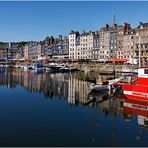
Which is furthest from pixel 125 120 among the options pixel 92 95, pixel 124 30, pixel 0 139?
pixel 124 30

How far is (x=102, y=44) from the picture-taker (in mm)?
114750

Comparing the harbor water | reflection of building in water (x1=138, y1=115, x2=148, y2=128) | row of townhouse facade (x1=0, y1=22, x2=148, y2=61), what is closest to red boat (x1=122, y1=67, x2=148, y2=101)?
the harbor water

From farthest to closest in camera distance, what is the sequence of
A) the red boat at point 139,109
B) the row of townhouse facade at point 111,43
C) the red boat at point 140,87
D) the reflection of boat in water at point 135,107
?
the row of townhouse facade at point 111,43 → the red boat at point 140,87 → the reflection of boat in water at point 135,107 → the red boat at point 139,109

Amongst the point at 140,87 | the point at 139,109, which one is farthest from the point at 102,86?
the point at 139,109

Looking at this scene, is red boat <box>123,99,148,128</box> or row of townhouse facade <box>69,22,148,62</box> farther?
row of townhouse facade <box>69,22,148,62</box>

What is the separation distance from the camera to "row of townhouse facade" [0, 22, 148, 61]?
94144 mm

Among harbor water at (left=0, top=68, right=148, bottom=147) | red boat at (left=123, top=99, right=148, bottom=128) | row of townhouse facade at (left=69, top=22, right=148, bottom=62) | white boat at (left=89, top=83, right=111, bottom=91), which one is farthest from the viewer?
row of townhouse facade at (left=69, top=22, right=148, bottom=62)

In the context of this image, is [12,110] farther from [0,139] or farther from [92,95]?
[92,95]

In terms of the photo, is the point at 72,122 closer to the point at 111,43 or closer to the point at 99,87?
the point at 99,87

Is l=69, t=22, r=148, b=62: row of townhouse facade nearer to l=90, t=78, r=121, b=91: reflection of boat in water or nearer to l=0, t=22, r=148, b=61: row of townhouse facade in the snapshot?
l=0, t=22, r=148, b=61: row of townhouse facade

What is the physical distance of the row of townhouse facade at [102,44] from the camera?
94144mm

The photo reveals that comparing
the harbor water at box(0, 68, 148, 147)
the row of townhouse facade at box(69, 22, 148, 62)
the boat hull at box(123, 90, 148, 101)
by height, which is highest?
the row of townhouse facade at box(69, 22, 148, 62)

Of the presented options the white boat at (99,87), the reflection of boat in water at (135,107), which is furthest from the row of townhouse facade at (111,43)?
the reflection of boat in water at (135,107)

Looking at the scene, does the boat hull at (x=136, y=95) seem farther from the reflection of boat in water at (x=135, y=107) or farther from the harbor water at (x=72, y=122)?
the harbor water at (x=72, y=122)
